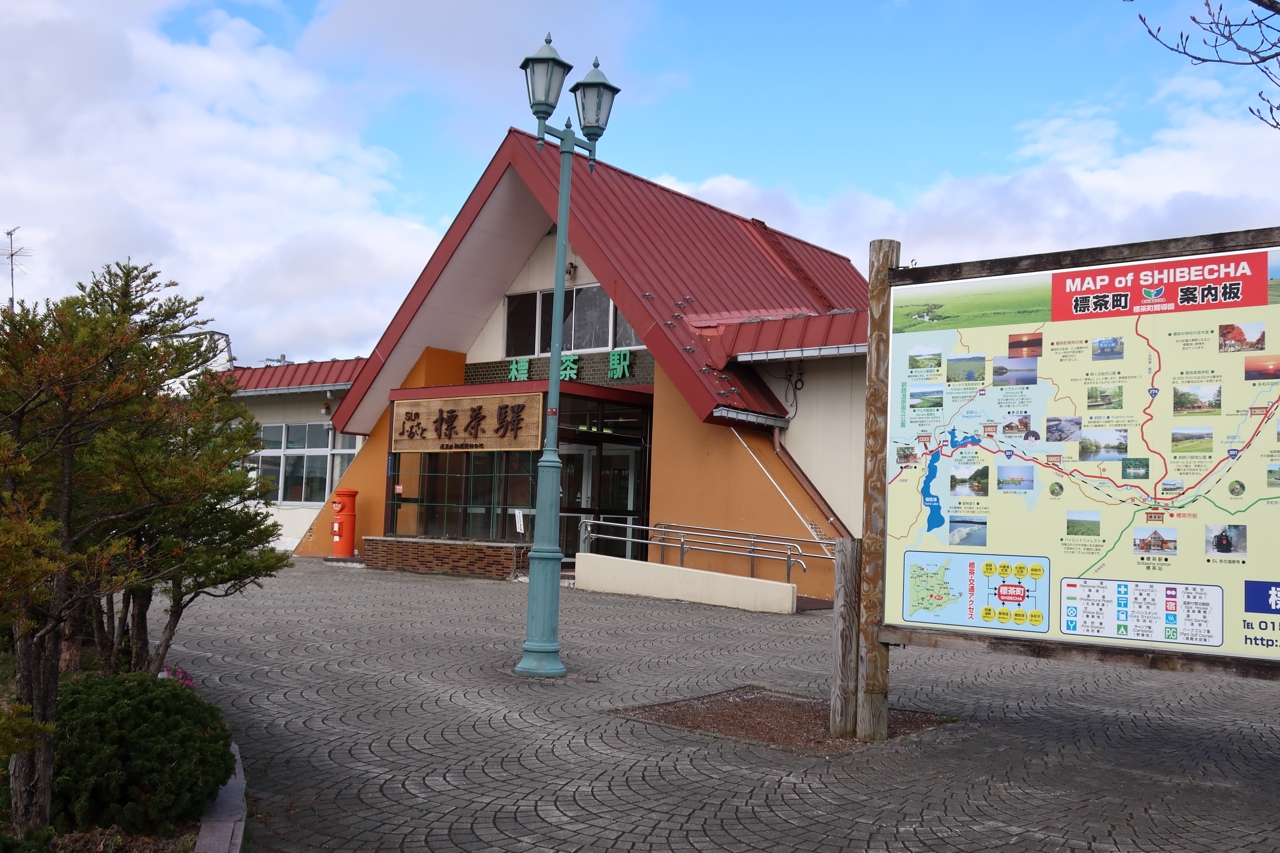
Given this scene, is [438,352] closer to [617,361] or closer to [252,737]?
[617,361]

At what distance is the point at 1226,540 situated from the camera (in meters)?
6.43

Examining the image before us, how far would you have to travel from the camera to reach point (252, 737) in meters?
7.23

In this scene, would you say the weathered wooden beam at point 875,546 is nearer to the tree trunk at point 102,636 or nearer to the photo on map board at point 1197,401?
the photo on map board at point 1197,401

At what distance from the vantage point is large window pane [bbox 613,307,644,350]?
20.7 m

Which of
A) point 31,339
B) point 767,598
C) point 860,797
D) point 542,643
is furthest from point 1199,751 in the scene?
point 767,598

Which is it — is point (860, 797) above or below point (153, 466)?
below

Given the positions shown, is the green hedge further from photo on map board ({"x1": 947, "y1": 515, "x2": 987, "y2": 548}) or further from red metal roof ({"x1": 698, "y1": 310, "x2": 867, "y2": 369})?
red metal roof ({"x1": 698, "y1": 310, "x2": 867, "y2": 369})

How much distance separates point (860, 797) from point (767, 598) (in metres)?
9.55

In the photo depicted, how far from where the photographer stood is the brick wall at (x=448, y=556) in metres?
19.5

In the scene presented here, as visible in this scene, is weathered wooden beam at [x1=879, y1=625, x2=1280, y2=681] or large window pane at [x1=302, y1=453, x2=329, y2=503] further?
large window pane at [x1=302, y1=453, x2=329, y2=503]

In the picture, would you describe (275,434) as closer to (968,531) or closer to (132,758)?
(968,531)

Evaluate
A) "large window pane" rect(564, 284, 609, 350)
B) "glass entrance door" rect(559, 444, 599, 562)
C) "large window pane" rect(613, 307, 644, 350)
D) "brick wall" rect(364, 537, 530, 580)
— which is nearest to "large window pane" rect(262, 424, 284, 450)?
"brick wall" rect(364, 537, 530, 580)

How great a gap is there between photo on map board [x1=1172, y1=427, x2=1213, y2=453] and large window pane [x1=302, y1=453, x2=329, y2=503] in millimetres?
22938

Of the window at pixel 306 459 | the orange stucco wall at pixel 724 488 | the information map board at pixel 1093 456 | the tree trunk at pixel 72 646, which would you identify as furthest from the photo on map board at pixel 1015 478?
the window at pixel 306 459
